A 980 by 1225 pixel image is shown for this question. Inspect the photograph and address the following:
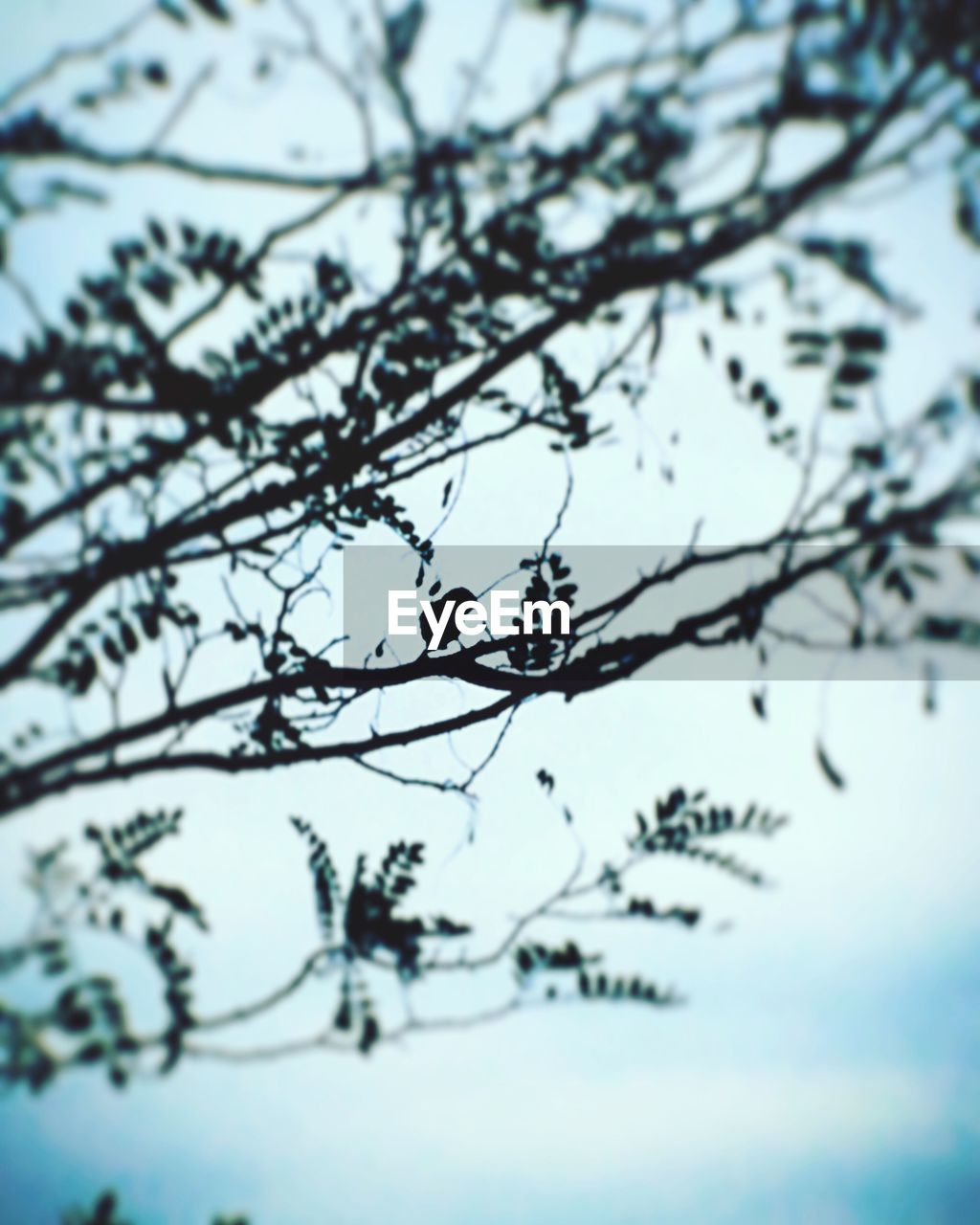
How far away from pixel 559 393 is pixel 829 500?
959mm

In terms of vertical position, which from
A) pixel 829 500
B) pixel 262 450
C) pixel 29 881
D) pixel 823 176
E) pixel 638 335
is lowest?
pixel 29 881

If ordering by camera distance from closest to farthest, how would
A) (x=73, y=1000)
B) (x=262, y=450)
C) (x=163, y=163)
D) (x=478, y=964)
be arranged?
(x=73, y=1000) → (x=163, y=163) → (x=478, y=964) → (x=262, y=450)

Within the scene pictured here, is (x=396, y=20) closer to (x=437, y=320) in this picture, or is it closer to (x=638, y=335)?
(x=437, y=320)

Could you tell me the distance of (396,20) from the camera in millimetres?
2492

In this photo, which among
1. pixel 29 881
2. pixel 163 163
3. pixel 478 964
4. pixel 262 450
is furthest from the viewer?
pixel 262 450

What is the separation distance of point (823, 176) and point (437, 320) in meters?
1.20

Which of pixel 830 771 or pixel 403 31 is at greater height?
pixel 403 31

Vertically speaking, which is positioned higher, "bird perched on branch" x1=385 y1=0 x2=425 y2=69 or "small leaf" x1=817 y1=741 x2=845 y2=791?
"bird perched on branch" x1=385 y1=0 x2=425 y2=69

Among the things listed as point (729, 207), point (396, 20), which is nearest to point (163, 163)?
point (396, 20)

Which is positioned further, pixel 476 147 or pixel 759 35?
pixel 476 147

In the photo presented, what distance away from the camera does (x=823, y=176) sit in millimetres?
2287

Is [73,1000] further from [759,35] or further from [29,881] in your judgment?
[759,35]

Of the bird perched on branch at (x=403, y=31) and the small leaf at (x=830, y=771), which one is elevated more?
the bird perched on branch at (x=403, y=31)

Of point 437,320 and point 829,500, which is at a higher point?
point 437,320
